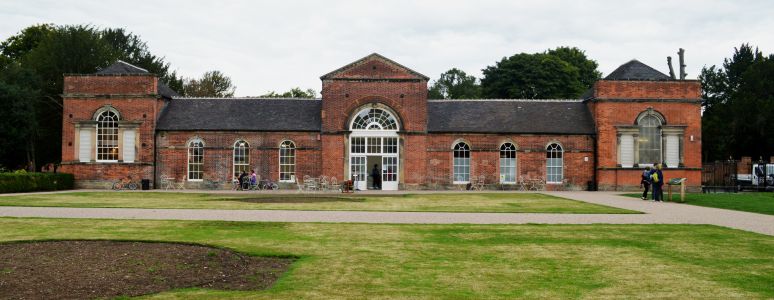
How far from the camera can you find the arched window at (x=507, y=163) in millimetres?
35406

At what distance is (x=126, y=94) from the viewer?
3491cm

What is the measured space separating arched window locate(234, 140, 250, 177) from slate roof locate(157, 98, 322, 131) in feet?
2.73

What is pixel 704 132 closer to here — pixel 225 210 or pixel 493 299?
pixel 225 210

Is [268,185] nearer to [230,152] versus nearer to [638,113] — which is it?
[230,152]

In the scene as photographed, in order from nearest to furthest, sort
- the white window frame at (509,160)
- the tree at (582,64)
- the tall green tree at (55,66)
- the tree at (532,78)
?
the white window frame at (509,160) → the tall green tree at (55,66) → the tree at (532,78) → the tree at (582,64)

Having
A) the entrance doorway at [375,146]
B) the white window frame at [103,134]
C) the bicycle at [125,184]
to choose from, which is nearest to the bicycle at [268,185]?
the entrance doorway at [375,146]

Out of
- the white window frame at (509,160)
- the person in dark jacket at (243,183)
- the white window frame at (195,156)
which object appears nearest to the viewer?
the person in dark jacket at (243,183)

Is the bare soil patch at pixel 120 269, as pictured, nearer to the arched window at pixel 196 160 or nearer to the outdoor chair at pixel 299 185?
the outdoor chair at pixel 299 185

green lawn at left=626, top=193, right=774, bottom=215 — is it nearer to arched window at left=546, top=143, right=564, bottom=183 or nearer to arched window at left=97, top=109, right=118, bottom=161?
arched window at left=546, top=143, right=564, bottom=183

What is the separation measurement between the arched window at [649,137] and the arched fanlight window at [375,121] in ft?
42.0

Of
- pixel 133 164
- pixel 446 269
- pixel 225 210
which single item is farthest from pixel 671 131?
pixel 446 269

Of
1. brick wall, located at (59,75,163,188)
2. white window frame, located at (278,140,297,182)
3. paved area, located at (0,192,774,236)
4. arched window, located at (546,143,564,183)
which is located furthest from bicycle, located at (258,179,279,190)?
paved area, located at (0,192,774,236)

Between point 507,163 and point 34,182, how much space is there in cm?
2284

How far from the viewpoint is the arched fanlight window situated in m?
35.2
